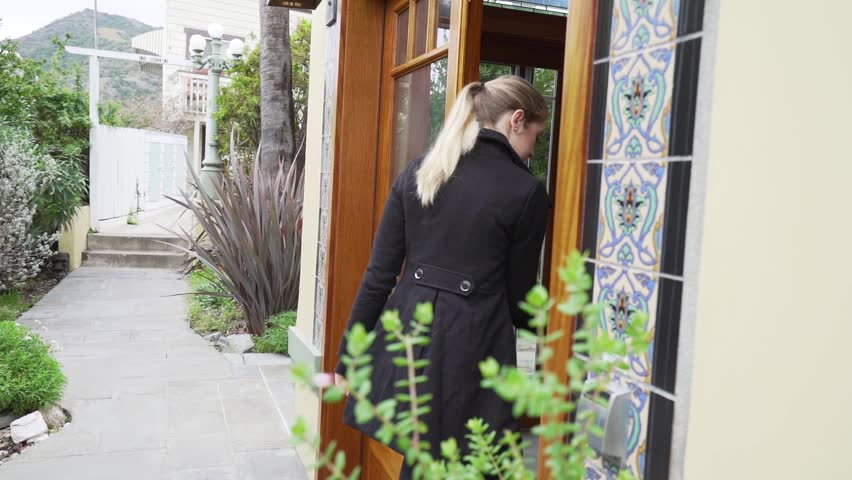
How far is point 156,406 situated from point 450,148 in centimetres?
349

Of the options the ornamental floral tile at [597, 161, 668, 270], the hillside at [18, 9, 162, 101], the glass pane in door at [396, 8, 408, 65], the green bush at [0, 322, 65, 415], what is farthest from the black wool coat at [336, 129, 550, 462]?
the hillside at [18, 9, 162, 101]

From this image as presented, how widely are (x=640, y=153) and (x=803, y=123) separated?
0.96 ft

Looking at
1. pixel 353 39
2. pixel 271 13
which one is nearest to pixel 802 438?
pixel 353 39

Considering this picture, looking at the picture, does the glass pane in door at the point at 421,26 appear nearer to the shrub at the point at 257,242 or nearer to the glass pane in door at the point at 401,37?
the glass pane in door at the point at 401,37

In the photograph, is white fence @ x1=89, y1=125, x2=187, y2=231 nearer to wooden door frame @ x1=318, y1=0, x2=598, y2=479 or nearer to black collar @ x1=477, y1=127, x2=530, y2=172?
wooden door frame @ x1=318, y1=0, x2=598, y2=479

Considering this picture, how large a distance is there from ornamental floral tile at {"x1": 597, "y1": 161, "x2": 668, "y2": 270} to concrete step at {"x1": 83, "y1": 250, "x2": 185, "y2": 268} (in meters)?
10.3

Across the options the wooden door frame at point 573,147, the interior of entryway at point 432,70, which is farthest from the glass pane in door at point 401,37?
the wooden door frame at point 573,147

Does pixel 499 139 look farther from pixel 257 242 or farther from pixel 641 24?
pixel 257 242

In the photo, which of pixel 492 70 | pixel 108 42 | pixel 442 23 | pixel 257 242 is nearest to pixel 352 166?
pixel 442 23

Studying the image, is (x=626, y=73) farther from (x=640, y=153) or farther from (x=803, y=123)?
(x=803, y=123)

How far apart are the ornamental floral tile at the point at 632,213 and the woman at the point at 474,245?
443mm

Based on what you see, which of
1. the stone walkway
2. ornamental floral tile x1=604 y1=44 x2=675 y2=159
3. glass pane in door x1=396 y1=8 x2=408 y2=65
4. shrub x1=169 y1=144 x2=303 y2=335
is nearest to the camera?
ornamental floral tile x1=604 y1=44 x2=675 y2=159

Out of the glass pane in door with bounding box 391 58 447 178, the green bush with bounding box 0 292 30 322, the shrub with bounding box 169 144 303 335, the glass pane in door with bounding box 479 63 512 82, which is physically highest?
the glass pane in door with bounding box 479 63 512 82

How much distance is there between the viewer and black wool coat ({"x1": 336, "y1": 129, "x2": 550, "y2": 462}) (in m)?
1.89
